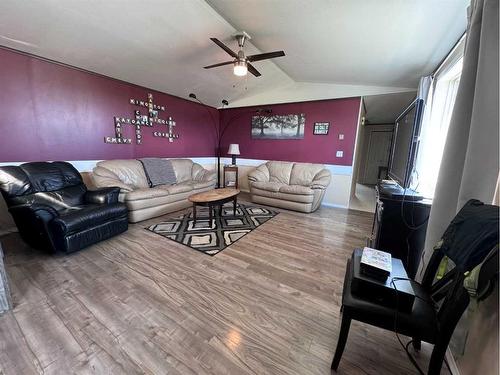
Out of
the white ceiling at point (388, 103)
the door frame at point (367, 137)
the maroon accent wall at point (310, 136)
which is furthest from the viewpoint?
the door frame at point (367, 137)

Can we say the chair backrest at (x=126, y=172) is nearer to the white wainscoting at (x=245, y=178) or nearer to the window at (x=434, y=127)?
the white wainscoting at (x=245, y=178)

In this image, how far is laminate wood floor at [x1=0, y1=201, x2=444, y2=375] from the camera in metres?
1.22

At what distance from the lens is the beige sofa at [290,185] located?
13.2 feet

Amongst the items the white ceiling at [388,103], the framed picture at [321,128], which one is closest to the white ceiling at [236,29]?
the white ceiling at [388,103]

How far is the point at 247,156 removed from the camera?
5.80 meters

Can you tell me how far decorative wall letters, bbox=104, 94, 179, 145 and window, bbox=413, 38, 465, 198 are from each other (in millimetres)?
4576

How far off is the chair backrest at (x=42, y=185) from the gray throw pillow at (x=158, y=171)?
1.16 meters

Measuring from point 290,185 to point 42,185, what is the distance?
3.84 meters

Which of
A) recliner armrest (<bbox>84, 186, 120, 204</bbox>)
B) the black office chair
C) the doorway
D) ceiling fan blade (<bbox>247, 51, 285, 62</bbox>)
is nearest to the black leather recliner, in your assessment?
Result: recliner armrest (<bbox>84, 186, 120, 204</bbox>)

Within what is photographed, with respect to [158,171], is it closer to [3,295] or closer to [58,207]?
[58,207]

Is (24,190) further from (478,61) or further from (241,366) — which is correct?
(478,61)

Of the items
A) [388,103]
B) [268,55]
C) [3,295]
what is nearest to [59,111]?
[3,295]

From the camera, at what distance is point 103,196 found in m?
2.76

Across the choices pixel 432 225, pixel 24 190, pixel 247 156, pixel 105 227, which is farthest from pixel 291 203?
Answer: pixel 24 190
